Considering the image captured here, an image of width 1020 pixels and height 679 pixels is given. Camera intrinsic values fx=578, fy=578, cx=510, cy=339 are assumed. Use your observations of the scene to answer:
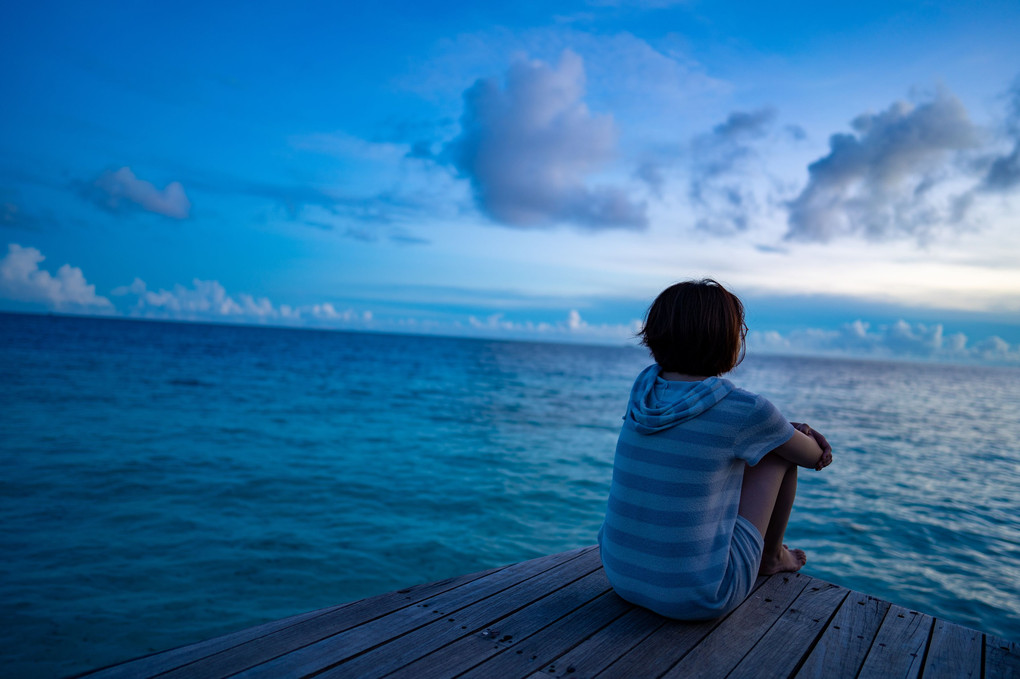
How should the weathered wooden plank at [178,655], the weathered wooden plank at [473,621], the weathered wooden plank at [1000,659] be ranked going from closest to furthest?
1. the weathered wooden plank at [178,655]
2. the weathered wooden plank at [473,621]
3. the weathered wooden plank at [1000,659]

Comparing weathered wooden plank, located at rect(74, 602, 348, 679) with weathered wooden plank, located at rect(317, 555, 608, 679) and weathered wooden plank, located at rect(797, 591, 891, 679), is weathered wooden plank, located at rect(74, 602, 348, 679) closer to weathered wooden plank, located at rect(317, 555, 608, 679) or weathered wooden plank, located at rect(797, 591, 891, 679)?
weathered wooden plank, located at rect(317, 555, 608, 679)

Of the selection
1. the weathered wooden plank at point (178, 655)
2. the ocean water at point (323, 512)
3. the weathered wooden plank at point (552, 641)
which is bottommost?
the ocean water at point (323, 512)

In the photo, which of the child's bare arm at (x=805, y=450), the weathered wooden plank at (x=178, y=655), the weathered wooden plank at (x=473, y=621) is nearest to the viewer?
the weathered wooden plank at (x=178, y=655)

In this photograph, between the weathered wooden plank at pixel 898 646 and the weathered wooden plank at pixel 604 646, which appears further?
the weathered wooden plank at pixel 898 646

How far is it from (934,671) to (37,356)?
128ft

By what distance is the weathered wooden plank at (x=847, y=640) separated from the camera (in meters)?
2.30

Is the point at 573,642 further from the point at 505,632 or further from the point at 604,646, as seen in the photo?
the point at 505,632

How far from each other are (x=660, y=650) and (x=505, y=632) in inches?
25.4

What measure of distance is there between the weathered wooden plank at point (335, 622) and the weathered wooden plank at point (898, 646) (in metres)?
1.58

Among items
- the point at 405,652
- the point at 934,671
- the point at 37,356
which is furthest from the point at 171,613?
the point at 37,356

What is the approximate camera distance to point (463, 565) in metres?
6.45

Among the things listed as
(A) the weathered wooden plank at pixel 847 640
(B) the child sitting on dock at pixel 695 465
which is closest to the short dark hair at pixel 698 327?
(B) the child sitting on dock at pixel 695 465

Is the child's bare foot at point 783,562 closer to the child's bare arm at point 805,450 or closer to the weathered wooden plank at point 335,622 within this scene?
the child's bare arm at point 805,450

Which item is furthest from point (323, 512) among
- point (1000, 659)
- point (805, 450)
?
point (1000, 659)
